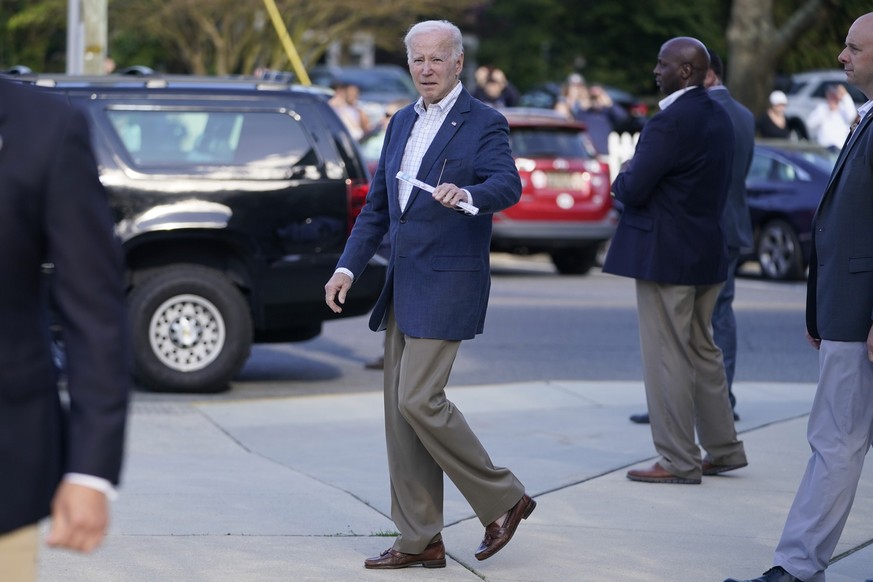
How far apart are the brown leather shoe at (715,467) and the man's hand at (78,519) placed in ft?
14.9

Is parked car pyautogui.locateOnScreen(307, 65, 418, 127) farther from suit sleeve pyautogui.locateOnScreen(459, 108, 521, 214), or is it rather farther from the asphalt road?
suit sleeve pyautogui.locateOnScreen(459, 108, 521, 214)

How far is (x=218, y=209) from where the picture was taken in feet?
29.7

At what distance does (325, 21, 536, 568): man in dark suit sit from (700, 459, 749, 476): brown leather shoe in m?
1.78

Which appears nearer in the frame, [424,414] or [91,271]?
[91,271]

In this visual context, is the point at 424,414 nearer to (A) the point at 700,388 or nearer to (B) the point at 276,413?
(A) the point at 700,388

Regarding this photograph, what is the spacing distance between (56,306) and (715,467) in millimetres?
4615

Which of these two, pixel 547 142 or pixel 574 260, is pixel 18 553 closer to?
pixel 547 142

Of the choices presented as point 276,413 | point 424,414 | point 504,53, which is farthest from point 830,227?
point 504,53

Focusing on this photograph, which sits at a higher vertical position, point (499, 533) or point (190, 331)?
point (499, 533)

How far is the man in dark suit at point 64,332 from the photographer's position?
264 cm

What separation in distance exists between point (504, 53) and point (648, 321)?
40024 mm

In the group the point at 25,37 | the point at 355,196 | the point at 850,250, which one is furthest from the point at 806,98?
the point at 850,250

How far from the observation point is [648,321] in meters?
6.59

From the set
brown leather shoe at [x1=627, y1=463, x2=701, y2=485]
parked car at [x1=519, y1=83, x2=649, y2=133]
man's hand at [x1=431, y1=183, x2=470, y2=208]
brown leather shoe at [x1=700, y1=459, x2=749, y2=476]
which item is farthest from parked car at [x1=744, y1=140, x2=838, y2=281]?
man's hand at [x1=431, y1=183, x2=470, y2=208]
